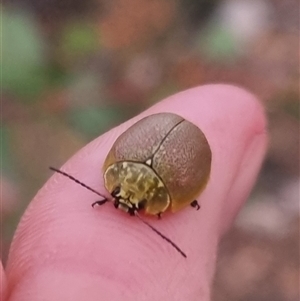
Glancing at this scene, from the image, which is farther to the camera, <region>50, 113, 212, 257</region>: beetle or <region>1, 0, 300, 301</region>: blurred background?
<region>1, 0, 300, 301</region>: blurred background

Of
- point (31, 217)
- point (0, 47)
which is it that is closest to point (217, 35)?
point (0, 47)

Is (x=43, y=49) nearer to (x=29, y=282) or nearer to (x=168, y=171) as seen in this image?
(x=168, y=171)

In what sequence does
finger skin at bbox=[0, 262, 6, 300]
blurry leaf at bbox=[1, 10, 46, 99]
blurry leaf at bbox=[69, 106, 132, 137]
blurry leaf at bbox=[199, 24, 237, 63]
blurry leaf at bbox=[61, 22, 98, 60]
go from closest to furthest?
1. finger skin at bbox=[0, 262, 6, 300]
2. blurry leaf at bbox=[1, 10, 46, 99]
3. blurry leaf at bbox=[69, 106, 132, 137]
4. blurry leaf at bbox=[61, 22, 98, 60]
5. blurry leaf at bbox=[199, 24, 237, 63]

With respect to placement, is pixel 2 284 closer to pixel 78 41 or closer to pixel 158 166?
pixel 158 166

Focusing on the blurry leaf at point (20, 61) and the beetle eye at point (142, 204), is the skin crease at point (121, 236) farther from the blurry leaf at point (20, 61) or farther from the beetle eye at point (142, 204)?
the blurry leaf at point (20, 61)

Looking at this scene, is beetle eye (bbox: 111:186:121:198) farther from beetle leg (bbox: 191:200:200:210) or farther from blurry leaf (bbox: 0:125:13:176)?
blurry leaf (bbox: 0:125:13:176)

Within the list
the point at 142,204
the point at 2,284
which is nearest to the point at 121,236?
the point at 142,204

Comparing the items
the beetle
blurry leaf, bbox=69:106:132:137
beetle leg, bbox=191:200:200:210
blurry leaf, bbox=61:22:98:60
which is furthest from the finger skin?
blurry leaf, bbox=61:22:98:60
